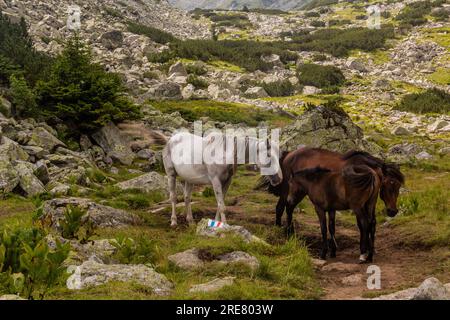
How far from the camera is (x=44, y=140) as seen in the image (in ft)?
58.1

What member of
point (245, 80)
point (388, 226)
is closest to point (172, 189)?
point (388, 226)

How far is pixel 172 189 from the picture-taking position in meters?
12.5

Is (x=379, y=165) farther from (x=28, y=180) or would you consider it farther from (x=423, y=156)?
(x=423, y=156)

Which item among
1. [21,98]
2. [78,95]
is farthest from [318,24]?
[21,98]

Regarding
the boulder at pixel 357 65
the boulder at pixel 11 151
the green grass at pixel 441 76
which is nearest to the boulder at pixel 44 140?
the boulder at pixel 11 151

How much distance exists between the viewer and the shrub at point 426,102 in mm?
40875

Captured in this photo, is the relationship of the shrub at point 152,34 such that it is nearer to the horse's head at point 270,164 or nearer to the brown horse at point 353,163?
the brown horse at point 353,163

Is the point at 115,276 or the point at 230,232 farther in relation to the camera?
the point at 230,232

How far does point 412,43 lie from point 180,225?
63867mm

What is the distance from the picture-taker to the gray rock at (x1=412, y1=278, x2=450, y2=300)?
18.6ft

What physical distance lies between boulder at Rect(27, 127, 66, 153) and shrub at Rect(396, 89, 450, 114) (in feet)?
104

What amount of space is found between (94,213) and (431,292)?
→ 7.25 m
